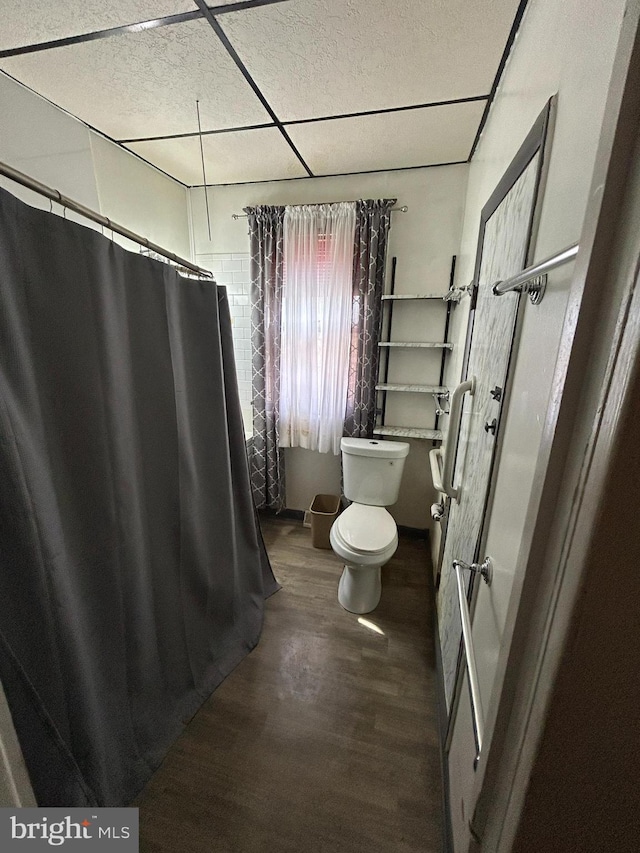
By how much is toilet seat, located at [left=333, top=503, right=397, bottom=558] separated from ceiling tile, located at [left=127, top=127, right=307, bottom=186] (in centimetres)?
212

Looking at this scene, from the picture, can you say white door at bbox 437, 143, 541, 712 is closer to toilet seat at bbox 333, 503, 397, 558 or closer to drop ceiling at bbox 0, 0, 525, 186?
toilet seat at bbox 333, 503, 397, 558

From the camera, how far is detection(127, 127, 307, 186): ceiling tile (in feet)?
5.68

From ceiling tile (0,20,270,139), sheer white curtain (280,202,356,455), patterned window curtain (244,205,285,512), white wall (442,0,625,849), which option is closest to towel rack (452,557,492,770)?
white wall (442,0,625,849)

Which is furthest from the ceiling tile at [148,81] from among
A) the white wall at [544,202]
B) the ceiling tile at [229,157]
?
the white wall at [544,202]

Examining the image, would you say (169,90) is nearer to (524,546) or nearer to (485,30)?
(485,30)

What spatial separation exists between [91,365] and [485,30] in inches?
64.7

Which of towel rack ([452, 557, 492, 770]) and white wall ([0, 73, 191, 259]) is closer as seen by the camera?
towel rack ([452, 557, 492, 770])

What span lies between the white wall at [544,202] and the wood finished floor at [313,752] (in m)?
0.26

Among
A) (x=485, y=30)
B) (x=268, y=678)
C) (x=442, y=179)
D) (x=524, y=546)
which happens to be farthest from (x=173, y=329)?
(x=442, y=179)

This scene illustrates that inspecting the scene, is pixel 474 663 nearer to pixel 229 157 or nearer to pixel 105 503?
pixel 105 503

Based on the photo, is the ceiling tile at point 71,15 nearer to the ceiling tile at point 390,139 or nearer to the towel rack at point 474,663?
the ceiling tile at point 390,139

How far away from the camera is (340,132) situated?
1.65 m

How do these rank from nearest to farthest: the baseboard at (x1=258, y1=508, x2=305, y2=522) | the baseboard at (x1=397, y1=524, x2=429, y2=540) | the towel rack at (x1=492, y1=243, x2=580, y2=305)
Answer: the towel rack at (x1=492, y1=243, x2=580, y2=305)
the baseboard at (x1=397, y1=524, x2=429, y2=540)
the baseboard at (x1=258, y1=508, x2=305, y2=522)

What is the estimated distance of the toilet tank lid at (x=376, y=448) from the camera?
2092 mm
